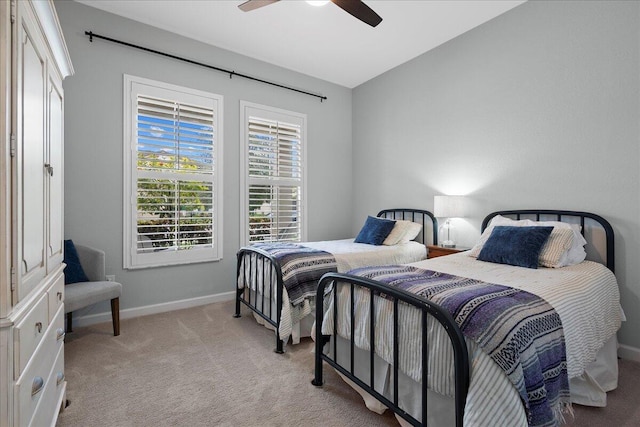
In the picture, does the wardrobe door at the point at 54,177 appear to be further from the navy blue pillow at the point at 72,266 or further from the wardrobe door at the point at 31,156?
the navy blue pillow at the point at 72,266

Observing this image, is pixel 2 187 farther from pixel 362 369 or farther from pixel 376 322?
pixel 362 369

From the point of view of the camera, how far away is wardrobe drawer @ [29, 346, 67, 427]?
4.18 ft

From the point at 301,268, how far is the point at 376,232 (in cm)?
137

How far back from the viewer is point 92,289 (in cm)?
255

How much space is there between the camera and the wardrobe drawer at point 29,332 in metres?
1.04

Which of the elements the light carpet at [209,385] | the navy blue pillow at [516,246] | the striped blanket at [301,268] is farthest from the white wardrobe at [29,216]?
the navy blue pillow at [516,246]

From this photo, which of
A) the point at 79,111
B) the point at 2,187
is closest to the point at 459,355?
the point at 2,187

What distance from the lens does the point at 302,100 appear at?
4426mm

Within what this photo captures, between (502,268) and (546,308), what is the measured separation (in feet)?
2.71

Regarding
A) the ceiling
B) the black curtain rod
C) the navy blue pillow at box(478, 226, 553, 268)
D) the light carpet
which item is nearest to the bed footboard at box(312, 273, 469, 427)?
the light carpet

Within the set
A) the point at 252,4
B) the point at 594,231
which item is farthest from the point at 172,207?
the point at 594,231

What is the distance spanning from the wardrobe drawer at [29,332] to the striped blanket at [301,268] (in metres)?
1.47

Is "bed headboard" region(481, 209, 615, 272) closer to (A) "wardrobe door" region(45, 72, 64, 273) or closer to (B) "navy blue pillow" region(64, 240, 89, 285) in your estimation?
(A) "wardrobe door" region(45, 72, 64, 273)

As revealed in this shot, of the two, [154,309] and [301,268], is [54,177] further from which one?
[154,309]
